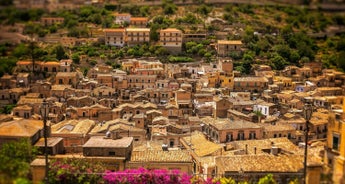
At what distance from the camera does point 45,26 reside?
35.8 metres

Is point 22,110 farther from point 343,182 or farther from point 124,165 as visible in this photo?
point 343,182

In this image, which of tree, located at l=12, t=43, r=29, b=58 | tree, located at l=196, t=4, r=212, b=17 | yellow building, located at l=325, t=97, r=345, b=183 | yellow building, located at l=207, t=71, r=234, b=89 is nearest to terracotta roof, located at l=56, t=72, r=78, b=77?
tree, located at l=12, t=43, r=29, b=58

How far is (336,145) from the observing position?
7.20 m

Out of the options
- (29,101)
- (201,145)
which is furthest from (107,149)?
(29,101)

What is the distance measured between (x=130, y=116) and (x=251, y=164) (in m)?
9.45

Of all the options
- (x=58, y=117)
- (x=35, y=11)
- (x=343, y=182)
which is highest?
(x=35, y=11)

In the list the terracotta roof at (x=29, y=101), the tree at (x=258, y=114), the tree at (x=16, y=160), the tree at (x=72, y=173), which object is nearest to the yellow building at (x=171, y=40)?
the terracotta roof at (x=29, y=101)

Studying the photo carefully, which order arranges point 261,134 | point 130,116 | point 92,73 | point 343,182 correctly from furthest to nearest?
point 92,73, point 130,116, point 261,134, point 343,182

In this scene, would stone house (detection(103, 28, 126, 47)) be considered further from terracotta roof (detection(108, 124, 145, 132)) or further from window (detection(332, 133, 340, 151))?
window (detection(332, 133, 340, 151))

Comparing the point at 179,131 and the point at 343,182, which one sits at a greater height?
the point at 343,182

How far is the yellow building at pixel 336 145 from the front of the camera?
6859 mm

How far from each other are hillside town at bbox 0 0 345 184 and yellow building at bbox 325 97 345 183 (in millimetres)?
17

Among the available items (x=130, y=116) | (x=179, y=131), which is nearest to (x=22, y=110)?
(x=130, y=116)

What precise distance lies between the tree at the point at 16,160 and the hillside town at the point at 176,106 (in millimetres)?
219
